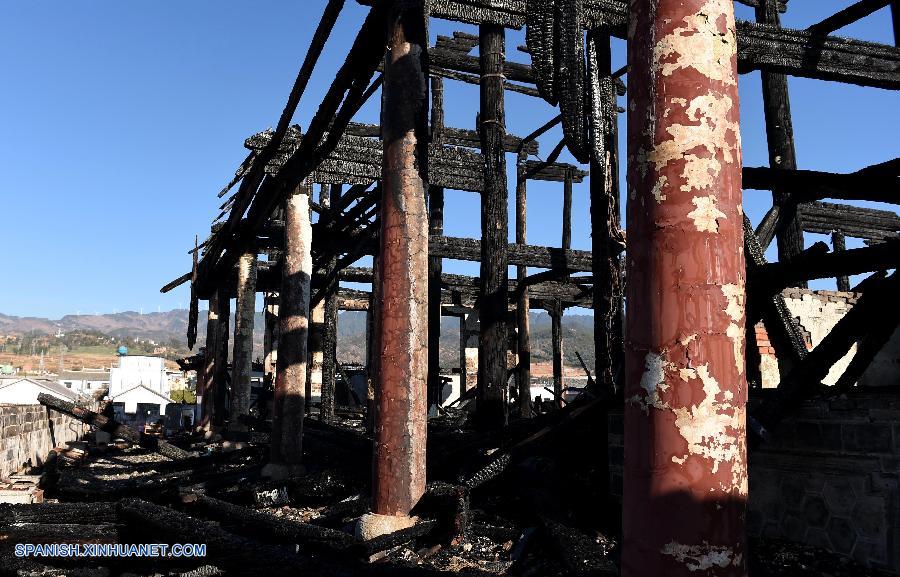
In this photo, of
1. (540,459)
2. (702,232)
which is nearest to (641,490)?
(702,232)

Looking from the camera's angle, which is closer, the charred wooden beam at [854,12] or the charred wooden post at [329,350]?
the charred wooden beam at [854,12]

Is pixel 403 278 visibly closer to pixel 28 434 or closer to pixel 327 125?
pixel 327 125

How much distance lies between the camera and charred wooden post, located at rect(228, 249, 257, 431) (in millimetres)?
14305

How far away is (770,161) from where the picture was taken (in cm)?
963

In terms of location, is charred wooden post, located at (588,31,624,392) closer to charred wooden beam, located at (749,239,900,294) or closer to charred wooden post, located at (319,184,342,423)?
charred wooden beam, located at (749,239,900,294)

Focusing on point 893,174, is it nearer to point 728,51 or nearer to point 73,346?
point 728,51

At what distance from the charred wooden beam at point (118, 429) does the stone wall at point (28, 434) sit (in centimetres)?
23

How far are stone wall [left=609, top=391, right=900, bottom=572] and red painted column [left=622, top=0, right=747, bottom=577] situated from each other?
299cm

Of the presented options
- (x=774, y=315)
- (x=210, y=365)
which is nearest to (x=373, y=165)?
(x=774, y=315)

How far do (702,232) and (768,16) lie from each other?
9013 millimetres

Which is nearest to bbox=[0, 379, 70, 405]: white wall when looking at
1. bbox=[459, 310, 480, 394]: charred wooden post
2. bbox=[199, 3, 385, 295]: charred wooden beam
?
bbox=[459, 310, 480, 394]: charred wooden post

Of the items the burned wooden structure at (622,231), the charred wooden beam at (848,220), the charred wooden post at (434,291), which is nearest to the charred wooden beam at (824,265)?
the burned wooden structure at (622,231)

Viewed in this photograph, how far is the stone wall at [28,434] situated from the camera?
10.3 meters

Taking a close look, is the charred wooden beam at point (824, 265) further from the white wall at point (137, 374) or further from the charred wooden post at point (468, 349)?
the white wall at point (137, 374)
